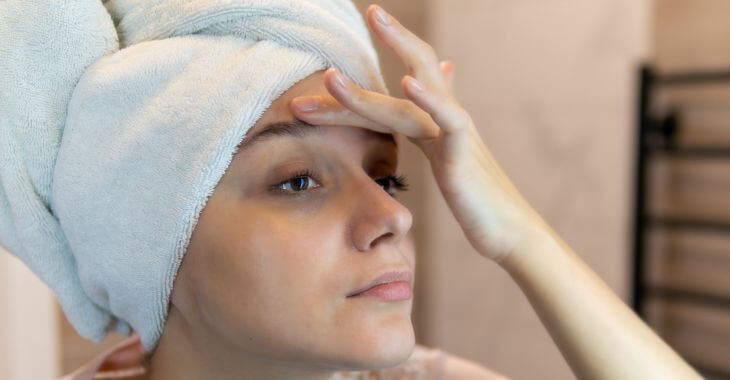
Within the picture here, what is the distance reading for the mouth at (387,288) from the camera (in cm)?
78

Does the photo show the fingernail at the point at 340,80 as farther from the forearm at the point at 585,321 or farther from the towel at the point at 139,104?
the forearm at the point at 585,321

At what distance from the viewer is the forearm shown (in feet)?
2.73

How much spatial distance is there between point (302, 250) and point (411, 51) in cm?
24

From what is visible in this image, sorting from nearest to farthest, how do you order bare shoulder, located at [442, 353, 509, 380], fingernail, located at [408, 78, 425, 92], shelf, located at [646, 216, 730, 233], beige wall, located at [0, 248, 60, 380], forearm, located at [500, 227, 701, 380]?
fingernail, located at [408, 78, 425, 92] → forearm, located at [500, 227, 701, 380] → bare shoulder, located at [442, 353, 509, 380] → beige wall, located at [0, 248, 60, 380] → shelf, located at [646, 216, 730, 233]

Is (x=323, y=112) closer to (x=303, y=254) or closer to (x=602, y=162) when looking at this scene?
(x=303, y=254)

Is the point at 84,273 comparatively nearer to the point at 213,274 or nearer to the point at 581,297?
the point at 213,274

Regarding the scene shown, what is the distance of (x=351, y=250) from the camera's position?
777 mm

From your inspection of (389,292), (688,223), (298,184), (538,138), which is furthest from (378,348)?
(538,138)

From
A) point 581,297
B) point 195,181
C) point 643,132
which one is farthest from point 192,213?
point 643,132

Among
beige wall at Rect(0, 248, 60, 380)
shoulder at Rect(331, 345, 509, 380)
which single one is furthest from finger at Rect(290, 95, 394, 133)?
beige wall at Rect(0, 248, 60, 380)

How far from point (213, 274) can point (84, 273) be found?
0.20 meters

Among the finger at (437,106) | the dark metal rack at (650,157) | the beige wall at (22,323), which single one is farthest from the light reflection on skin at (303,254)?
the dark metal rack at (650,157)

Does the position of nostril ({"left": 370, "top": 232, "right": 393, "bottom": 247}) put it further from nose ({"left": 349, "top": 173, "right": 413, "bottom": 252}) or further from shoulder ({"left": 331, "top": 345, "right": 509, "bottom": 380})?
shoulder ({"left": 331, "top": 345, "right": 509, "bottom": 380})

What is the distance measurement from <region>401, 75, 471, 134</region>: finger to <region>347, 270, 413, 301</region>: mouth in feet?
0.52
